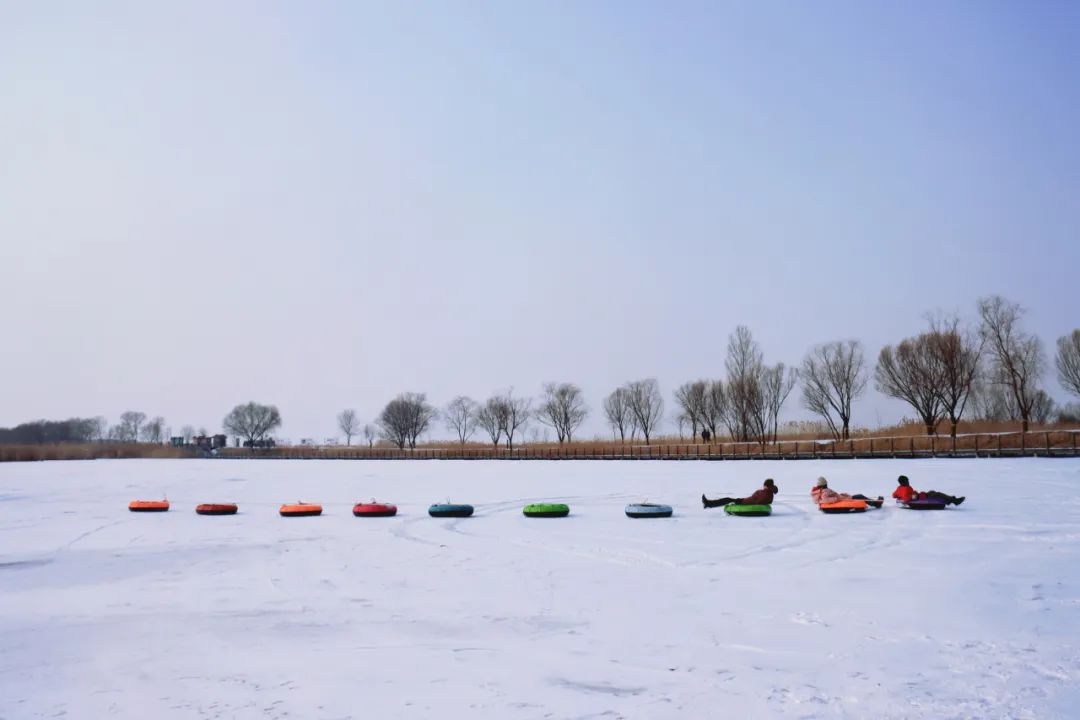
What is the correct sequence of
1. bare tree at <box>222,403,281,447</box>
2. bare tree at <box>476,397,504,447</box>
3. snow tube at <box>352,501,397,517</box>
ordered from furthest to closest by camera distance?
bare tree at <box>222,403,281,447</box> < bare tree at <box>476,397,504,447</box> < snow tube at <box>352,501,397,517</box>

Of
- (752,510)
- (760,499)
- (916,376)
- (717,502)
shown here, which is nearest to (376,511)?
(717,502)

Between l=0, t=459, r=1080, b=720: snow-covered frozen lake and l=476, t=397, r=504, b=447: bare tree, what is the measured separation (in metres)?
76.3

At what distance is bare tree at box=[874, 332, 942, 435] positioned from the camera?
171ft

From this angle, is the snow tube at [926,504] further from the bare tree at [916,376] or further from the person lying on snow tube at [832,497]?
the bare tree at [916,376]

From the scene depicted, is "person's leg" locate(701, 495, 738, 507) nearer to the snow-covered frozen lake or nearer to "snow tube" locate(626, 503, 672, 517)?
the snow-covered frozen lake

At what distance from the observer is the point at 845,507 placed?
1756cm

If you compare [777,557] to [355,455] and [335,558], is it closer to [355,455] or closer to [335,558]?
[335,558]

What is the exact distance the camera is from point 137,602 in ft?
32.5

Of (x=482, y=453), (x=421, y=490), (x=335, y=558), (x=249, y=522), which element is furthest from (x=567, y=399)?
(x=335, y=558)

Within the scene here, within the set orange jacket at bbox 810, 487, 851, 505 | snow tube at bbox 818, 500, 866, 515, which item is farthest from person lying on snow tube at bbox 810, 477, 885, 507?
snow tube at bbox 818, 500, 866, 515

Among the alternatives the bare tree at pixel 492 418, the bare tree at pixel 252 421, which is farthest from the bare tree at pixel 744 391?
the bare tree at pixel 252 421

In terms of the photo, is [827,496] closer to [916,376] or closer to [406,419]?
[916,376]

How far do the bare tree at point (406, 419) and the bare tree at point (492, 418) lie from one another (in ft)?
36.6

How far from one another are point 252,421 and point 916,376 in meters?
99.4
